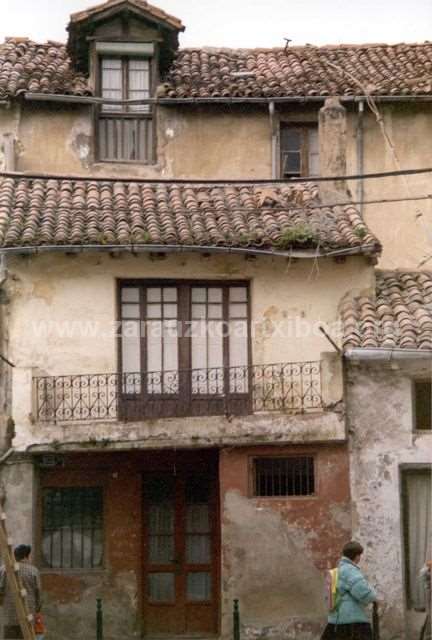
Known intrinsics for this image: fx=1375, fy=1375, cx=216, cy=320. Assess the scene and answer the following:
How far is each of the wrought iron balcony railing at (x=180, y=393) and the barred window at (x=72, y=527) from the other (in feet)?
5.75

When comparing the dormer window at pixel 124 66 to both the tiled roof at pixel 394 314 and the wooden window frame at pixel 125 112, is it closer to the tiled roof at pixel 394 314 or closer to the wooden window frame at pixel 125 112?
the wooden window frame at pixel 125 112

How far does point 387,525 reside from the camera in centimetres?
2211

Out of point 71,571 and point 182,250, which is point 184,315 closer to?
point 182,250

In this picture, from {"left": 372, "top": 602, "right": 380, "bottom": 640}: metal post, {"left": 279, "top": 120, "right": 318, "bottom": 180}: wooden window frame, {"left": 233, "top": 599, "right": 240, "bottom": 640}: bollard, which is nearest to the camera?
{"left": 372, "top": 602, "right": 380, "bottom": 640}: metal post

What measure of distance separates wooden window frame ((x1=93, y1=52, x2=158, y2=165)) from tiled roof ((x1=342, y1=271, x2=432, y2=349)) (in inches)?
215

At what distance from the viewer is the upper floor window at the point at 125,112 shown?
2662 centimetres

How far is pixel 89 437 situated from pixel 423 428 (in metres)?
5.46

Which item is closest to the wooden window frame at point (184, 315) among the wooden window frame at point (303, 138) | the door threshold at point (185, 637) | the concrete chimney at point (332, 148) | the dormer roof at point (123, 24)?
the concrete chimney at point (332, 148)

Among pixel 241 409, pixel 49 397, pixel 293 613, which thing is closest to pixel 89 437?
pixel 49 397

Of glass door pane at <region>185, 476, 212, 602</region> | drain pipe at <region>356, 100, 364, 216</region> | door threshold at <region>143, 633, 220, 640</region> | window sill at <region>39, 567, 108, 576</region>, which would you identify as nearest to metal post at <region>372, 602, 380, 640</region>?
door threshold at <region>143, 633, 220, 640</region>

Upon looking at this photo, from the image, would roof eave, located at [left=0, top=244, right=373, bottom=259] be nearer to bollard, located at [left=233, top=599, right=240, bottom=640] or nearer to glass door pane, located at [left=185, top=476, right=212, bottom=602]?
glass door pane, located at [left=185, top=476, right=212, bottom=602]

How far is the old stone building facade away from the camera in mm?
22172

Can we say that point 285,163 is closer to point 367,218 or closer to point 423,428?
point 367,218

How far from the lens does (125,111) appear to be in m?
26.8
